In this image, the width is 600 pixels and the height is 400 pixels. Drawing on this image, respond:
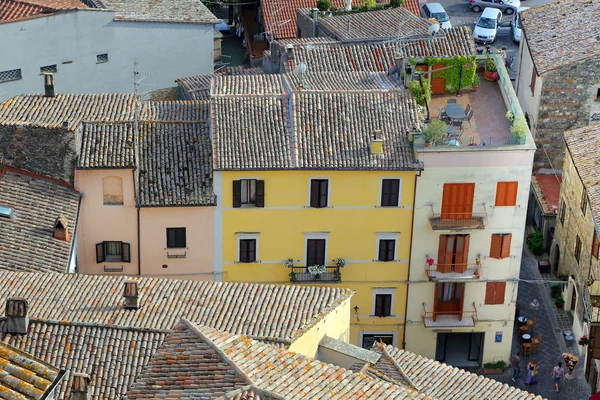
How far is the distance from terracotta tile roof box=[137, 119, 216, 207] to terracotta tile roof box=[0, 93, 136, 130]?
5.12 ft

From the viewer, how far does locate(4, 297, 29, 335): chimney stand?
35281 mm

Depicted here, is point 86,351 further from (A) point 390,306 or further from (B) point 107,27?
(B) point 107,27

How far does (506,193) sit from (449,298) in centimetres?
494

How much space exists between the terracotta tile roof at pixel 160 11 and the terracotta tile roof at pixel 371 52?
Result: 7.08m

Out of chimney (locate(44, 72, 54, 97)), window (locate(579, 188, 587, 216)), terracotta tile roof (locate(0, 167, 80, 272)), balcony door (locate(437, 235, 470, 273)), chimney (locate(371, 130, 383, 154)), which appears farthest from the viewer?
window (locate(579, 188, 587, 216))

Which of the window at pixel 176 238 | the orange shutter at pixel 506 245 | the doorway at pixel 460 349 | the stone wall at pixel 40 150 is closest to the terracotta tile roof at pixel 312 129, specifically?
the window at pixel 176 238

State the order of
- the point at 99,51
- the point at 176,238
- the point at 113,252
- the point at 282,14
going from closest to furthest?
1. the point at 176,238
2. the point at 113,252
3. the point at 99,51
4. the point at 282,14

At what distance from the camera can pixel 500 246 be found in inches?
1932

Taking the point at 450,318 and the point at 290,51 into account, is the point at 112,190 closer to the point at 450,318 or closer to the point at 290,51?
the point at 290,51

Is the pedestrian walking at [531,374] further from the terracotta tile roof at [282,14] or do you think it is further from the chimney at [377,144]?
the terracotta tile roof at [282,14]

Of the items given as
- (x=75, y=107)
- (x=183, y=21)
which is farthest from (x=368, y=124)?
(x=183, y=21)

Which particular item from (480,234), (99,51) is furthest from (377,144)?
(99,51)

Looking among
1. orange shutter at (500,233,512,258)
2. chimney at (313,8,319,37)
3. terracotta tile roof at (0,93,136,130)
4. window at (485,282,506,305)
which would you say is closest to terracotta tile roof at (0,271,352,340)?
terracotta tile roof at (0,93,136,130)

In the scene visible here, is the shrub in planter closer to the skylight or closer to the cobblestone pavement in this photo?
the cobblestone pavement
